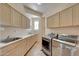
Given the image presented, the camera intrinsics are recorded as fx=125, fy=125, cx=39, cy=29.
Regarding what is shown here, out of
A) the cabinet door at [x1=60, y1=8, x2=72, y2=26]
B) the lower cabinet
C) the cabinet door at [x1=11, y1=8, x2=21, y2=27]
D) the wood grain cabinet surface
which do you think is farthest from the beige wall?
the cabinet door at [x1=11, y1=8, x2=21, y2=27]

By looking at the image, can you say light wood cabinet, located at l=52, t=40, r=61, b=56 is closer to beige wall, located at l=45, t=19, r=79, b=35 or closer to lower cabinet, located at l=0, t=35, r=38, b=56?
beige wall, located at l=45, t=19, r=79, b=35

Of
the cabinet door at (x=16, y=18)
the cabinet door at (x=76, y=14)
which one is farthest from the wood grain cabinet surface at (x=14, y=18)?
the cabinet door at (x=76, y=14)

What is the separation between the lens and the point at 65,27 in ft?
10.5

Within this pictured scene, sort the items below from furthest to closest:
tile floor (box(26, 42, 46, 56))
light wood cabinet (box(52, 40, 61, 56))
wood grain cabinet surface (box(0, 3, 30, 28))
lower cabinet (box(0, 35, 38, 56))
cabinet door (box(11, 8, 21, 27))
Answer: cabinet door (box(11, 8, 21, 27)) < wood grain cabinet surface (box(0, 3, 30, 28)) < light wood cabinet (box(52, 40, 61, 56)) < tile floor (box(26, 42, 46, 56)) < lower cabinet (box(0, 35, 38, 56))

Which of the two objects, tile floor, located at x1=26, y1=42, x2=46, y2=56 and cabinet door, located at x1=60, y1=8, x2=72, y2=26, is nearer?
tile floor, located at x1=26, y1=42, x2=46, y2=56

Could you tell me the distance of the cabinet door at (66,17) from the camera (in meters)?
2.78

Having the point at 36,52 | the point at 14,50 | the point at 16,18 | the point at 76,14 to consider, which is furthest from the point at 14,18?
the point at 76,14

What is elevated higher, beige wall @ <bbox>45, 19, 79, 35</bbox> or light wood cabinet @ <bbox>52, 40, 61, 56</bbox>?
beige wall @ <bbox>45, 19, 79, 35</bbox>

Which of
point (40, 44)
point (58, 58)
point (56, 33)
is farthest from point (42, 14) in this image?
point (58, 58)

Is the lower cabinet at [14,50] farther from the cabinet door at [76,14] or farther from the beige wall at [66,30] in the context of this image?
the cabinet door at [76,14]

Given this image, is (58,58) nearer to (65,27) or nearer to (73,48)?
(73,48)

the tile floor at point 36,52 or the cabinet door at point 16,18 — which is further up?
the cabinet door at point 16,18

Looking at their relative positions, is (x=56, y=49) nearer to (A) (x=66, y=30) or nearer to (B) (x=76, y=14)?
(A) (x=66, y=30)

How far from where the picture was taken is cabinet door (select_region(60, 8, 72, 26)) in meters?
2.78
